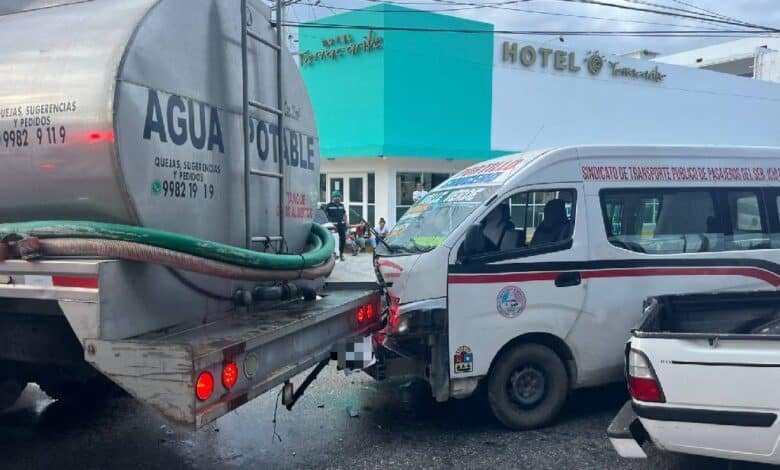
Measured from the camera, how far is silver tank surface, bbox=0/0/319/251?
10.5 ft

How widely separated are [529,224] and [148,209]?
3.22 metres

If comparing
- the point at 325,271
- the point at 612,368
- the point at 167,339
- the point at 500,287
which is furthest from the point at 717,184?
the point at 167,339

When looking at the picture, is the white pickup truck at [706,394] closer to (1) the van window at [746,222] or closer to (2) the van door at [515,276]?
(2) the van door at [515,276]

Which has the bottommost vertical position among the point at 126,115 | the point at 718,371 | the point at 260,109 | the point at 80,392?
the point at 80,392

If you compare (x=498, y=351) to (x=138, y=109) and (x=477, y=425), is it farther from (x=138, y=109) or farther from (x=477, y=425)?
(x=138, y=109)

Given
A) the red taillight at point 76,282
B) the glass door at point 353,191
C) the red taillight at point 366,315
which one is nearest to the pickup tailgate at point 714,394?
the red taillight at point 366,315

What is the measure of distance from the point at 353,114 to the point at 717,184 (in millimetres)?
12925

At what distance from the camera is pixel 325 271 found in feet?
15.3

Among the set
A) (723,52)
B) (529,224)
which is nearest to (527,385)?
(529,224)

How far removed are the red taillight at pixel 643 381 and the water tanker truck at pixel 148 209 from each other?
6.22ft

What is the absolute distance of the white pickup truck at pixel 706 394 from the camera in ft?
10.9

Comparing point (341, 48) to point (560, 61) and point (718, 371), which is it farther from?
point (718, 371)

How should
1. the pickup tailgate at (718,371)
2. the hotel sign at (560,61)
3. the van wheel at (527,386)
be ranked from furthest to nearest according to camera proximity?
the hotel sign at (560,61)
the van wheel at (527,386)
the pickup tailgate at (718,371)

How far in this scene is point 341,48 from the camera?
17938 millimetres
